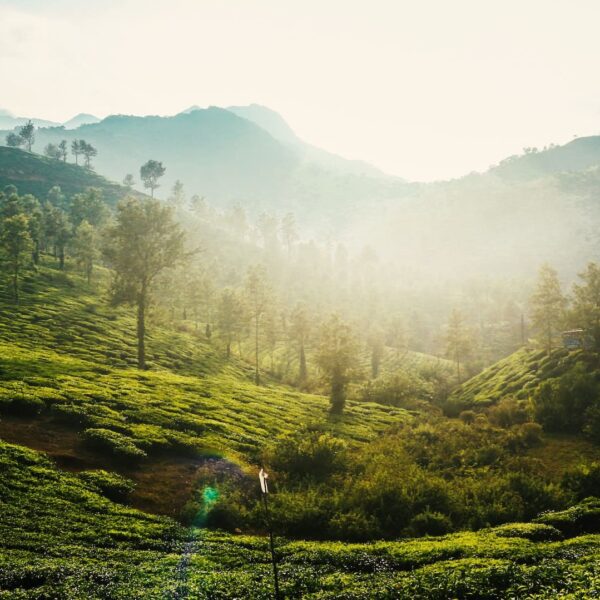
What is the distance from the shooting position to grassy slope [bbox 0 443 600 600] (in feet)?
53.7

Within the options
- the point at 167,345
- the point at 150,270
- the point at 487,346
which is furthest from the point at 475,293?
the point at 150,270

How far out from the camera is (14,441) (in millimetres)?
28859

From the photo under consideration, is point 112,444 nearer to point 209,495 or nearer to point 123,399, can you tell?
point 209,495

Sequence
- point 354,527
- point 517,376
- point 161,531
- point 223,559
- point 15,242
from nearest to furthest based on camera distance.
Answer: point 223,559 < point 161,531 < point 354,527 < point 517,376 < point 15,242

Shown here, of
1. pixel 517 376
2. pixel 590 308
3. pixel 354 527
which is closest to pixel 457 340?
pixel 517 376

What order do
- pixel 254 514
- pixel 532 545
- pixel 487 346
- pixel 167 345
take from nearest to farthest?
pixel 532 545 < pixel 254 514 < pixel 167 345 < pixel 487 346

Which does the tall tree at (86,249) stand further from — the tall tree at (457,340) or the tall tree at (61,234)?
the tall tree at (457,340)

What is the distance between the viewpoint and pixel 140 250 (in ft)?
199

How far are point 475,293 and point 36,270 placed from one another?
168 meters

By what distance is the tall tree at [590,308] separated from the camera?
6538 centimetres

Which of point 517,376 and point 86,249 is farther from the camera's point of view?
point 86,249

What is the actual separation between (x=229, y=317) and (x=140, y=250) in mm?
33778

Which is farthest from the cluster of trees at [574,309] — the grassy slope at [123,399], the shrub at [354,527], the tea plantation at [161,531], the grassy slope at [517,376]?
the shrub at [354,527]

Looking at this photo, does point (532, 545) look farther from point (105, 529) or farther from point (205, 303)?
point (205, 303)
